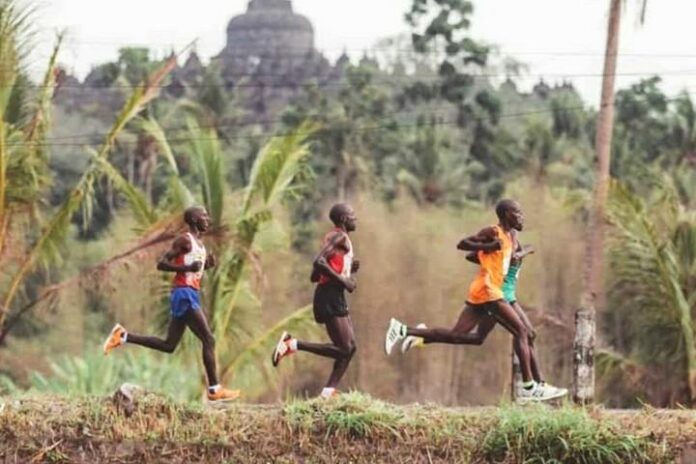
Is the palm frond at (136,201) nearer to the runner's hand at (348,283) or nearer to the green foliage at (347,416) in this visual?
Result: the runner's hand at (348,283)

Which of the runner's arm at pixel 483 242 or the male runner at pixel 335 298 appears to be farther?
the male runner at pixel 335 298

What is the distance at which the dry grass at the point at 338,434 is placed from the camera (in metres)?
9.20

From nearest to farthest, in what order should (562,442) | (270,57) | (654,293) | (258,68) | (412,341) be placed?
(562,442)
(412,341)
(654,293)
(258,68)
(270,57)

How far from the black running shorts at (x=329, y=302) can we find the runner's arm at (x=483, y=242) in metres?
0.89

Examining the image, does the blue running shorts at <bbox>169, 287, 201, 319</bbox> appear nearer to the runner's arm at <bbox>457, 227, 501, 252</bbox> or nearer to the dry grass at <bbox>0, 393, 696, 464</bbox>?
the dry grass at <bbox>0, 393, 696, 464</bbox>

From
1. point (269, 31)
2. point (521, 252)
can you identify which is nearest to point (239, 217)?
point (521, 252)

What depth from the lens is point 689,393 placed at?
923 inches

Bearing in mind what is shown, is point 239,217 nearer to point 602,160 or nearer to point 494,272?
point 602,160

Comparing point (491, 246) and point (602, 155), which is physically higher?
point (602, 155)

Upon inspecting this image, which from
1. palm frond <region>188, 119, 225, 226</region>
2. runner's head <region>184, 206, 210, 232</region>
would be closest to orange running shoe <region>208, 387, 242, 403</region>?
runner's head <region>184, 206, 210, 232</region>

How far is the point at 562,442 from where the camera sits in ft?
30.0

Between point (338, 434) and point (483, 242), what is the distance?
177 centimetres

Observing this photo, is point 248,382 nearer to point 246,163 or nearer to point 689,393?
point 689,393

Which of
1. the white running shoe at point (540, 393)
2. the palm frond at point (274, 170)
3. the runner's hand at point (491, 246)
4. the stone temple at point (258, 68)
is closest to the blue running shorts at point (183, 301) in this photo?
the runner's hand at point (491, 246)
